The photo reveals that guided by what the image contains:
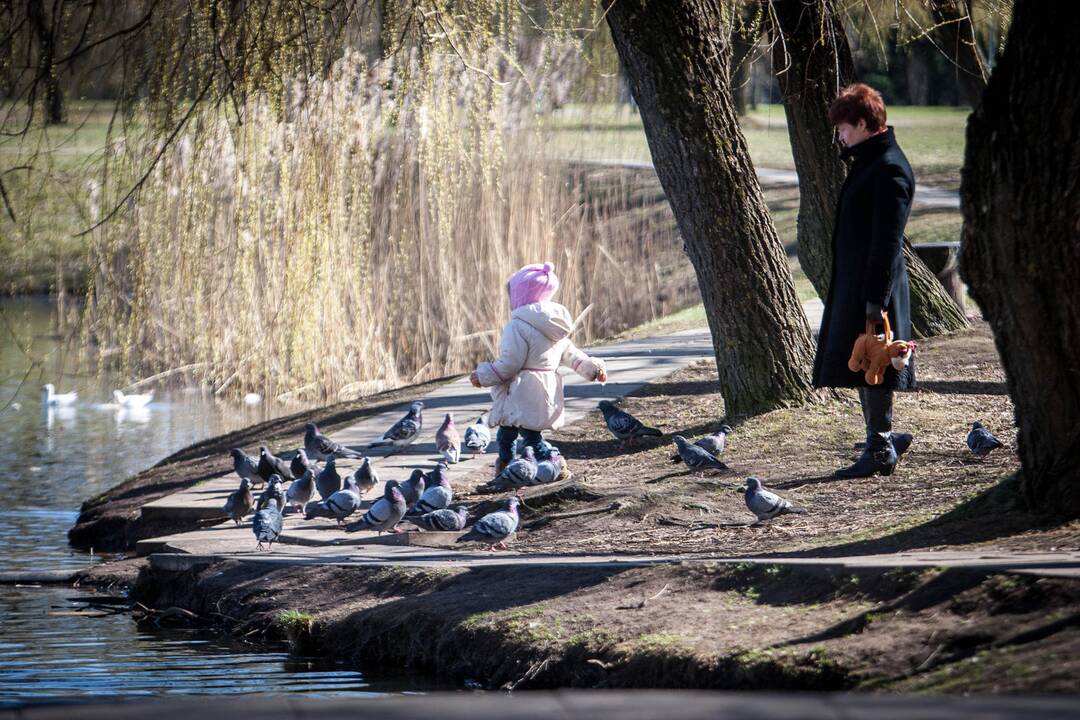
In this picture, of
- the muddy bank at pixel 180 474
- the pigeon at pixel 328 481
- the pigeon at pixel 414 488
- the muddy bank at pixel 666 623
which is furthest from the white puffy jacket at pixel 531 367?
the muddy bank at pixel 666 623

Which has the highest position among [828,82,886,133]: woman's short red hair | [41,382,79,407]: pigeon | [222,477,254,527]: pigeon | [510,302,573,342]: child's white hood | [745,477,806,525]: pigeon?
[828,82,886,133]: woman's short red hair

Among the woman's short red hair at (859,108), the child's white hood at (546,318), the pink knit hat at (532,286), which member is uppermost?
the woman's short red hair at (859,108)

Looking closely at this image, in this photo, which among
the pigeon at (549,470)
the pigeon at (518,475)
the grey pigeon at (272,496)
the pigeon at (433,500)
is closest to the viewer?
the pigeon at (433,500)

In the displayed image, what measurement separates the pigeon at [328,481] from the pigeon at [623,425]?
6.51 ft

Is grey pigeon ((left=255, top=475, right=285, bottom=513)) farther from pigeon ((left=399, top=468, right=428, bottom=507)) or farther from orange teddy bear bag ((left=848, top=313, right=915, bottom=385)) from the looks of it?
orange teddy bear bag ((left=848, top=313, right=915, bottom=385))

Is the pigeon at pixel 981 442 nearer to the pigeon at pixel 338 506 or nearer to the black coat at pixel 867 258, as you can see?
the black coat at pixel 867 258

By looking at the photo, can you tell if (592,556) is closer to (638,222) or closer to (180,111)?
(180,111)

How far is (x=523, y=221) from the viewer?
16703 mm

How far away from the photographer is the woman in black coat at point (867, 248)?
7293 millimetres

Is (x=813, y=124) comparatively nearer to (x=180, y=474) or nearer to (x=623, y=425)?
(x=623, y=425)

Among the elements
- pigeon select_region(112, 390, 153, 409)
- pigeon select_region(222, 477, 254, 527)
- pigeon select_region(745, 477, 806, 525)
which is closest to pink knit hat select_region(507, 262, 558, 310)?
pigeon select_region(222, 477, 254, 527)

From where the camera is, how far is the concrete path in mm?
2863

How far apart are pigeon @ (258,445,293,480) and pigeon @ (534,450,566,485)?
1.98 meters

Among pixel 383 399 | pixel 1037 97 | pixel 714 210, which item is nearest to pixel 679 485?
pixel 714 210
